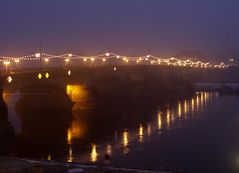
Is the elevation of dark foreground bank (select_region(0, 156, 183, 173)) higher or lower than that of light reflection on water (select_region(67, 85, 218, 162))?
higher

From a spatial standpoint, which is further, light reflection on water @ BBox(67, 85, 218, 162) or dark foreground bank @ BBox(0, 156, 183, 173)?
light reflection on water @ BBox(67, 85, 218, 162)

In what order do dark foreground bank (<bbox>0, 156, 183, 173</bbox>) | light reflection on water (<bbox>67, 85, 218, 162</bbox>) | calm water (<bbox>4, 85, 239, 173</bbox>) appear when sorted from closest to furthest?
dark foreground bank (<bbox>0, 156, 183, 173</bbox>), calm water (<bbox>4, 85, 239, 173</bbox>), light reflection on water (<bbox>67, 85, 218, 162</bbox>)

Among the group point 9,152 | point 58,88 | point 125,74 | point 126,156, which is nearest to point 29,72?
point 58,88

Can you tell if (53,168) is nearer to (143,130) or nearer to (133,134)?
(133,134)

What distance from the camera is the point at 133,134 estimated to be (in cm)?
3152

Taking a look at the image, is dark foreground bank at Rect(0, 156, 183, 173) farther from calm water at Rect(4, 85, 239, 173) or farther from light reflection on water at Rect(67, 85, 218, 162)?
light reflection on water at Rect(67, 85, 218, 162)

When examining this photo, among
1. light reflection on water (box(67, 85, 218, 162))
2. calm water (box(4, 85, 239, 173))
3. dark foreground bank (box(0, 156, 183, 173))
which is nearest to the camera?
dark foreground bank (box(0, 156, 183, 173))

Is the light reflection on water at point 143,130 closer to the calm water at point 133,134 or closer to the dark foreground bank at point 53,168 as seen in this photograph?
the calm water at point 133,134

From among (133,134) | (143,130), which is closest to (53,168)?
(133,134)

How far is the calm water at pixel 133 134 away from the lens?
2352cm

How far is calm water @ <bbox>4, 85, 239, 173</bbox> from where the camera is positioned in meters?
23.5

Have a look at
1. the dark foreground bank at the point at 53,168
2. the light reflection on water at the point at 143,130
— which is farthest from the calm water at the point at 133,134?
the dark foreground bank at the point at 53,168

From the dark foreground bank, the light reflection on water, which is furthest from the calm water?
the dark foreground bank

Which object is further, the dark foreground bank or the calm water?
the calm water
